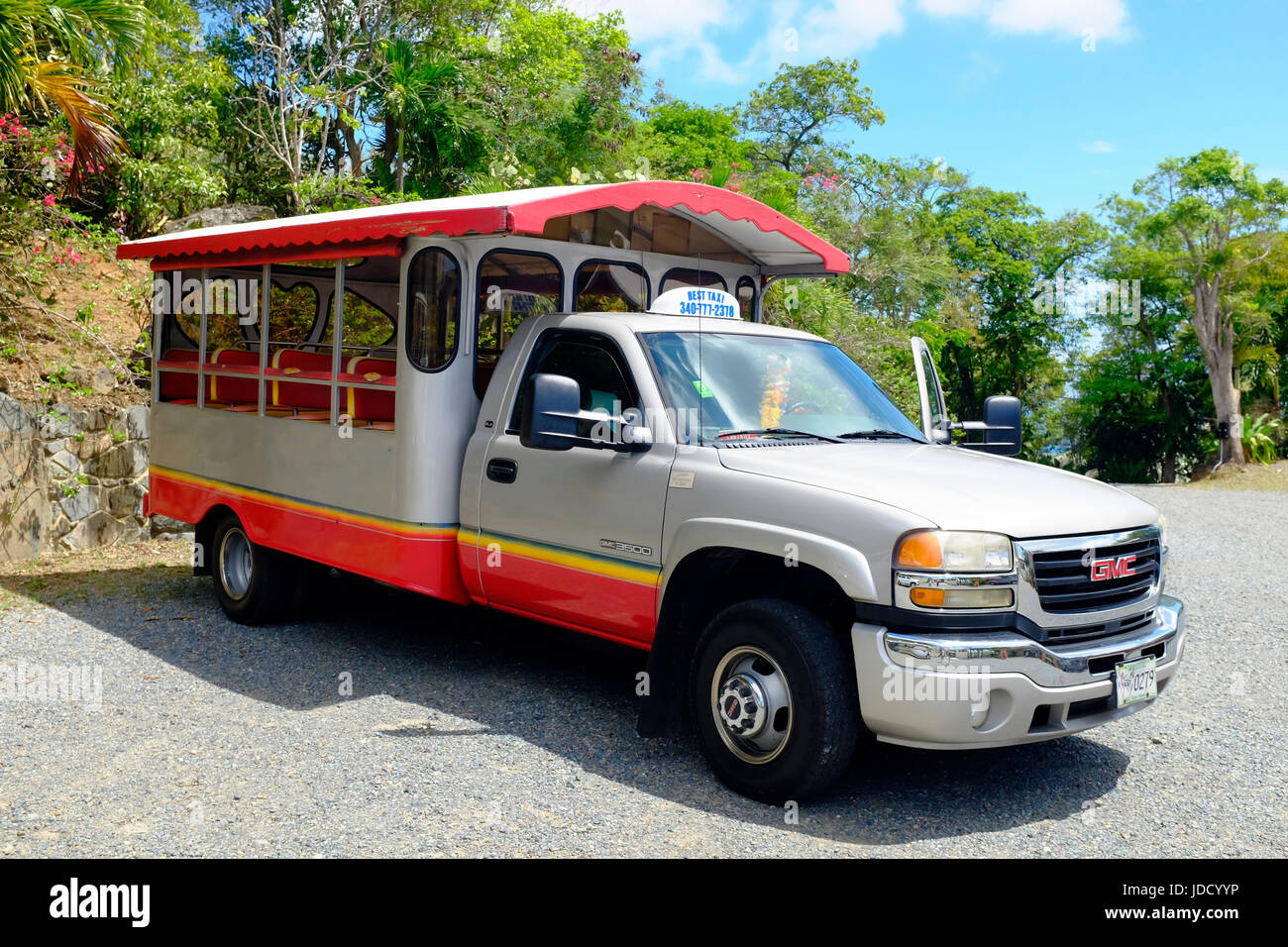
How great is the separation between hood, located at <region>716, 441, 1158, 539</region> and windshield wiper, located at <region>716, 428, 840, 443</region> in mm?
122

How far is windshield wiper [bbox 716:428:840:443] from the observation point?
520cm

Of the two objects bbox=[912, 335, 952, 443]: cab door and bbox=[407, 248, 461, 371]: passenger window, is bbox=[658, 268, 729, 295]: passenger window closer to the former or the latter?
bbox=[407, 248, 461, 371]: passenger window

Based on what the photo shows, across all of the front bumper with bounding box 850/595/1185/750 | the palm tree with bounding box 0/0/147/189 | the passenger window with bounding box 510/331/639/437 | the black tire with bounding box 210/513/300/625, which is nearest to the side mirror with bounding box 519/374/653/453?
the passenger window with bounding box 510/331/639/437

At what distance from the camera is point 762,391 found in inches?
219

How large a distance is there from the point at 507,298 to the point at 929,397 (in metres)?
2.38

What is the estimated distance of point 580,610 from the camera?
5496 millimetres

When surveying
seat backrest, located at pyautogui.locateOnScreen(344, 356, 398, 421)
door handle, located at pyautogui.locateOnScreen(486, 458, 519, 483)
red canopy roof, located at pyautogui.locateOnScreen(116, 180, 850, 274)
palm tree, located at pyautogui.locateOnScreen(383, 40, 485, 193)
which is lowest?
door handle, located at pyautogui.locateOnScreen(486, 458, 519, 483)

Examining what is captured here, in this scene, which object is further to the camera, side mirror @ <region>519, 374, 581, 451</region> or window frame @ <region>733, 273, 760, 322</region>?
window frame @ <region>733, 273, 760, 322</region>

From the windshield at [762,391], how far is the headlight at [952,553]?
3.99 ft

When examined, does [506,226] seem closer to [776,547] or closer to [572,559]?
[572,559]

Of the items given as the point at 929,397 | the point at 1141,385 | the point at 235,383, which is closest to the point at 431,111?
the point at 235,383
